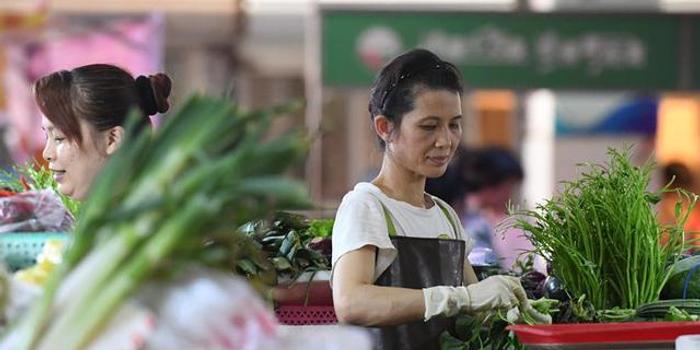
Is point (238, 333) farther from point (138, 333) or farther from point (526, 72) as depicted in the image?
point (526, 72)

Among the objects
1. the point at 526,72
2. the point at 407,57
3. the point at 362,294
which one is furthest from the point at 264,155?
the point at 526,72

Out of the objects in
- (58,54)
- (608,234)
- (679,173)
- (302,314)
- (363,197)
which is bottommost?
(679,173)

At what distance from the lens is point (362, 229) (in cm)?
340

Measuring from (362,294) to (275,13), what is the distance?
24.6 feet

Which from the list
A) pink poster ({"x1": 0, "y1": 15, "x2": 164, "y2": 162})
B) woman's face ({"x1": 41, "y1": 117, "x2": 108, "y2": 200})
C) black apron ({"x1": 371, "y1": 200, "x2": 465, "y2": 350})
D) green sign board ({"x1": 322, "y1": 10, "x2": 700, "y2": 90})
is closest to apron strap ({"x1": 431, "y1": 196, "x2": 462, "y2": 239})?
black apron ({"x1": 371, "y1": 200, "x2": 465, "y2": 350})

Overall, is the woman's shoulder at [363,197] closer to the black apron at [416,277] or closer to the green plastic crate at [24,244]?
the black apron at [416,277]

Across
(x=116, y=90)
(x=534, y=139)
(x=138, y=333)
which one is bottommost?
(x=534, y=139)

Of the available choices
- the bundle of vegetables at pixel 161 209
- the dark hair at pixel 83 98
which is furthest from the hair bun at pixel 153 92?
the bundle of vegetables at pixel 161 209

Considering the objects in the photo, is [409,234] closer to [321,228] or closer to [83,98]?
[321,228]

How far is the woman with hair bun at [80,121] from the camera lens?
150 inches

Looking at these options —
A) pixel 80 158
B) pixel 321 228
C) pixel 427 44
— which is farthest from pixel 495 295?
pixel 427 44

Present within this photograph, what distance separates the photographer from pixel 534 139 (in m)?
10.8

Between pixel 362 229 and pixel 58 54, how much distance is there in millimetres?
5725

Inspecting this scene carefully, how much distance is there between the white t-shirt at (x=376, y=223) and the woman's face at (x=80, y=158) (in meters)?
0.79
